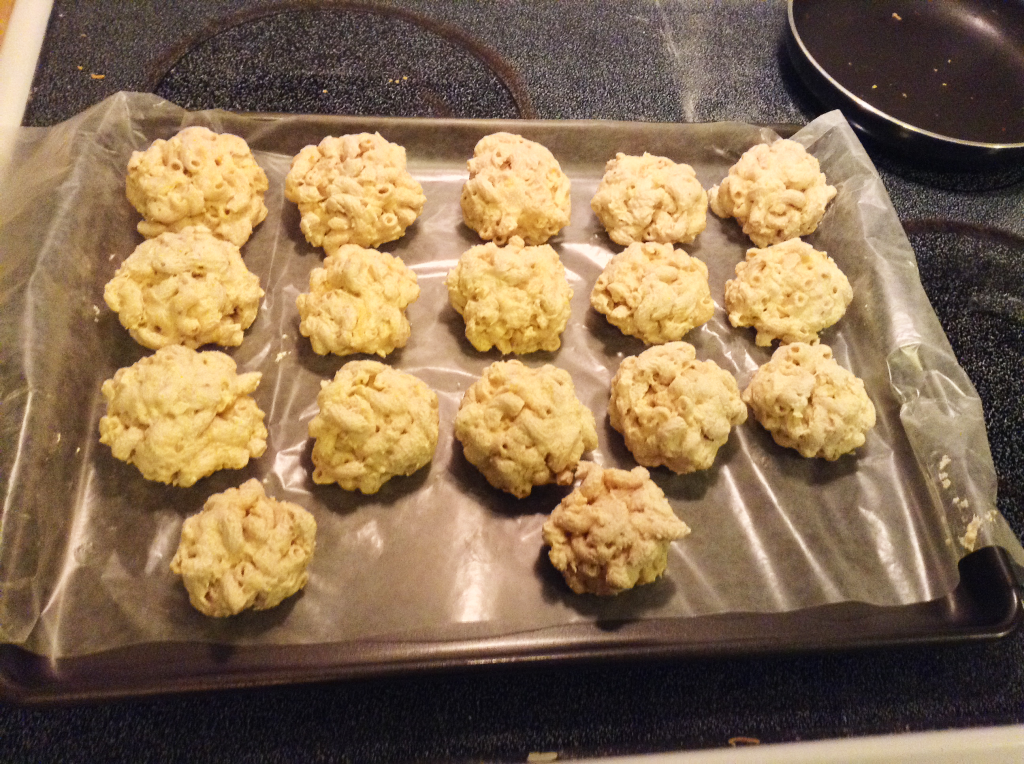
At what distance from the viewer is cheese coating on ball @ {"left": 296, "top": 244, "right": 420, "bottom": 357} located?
1.76m

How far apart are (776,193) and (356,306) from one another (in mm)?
1279

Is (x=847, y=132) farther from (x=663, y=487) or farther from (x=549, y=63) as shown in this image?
(x=663, y=487)

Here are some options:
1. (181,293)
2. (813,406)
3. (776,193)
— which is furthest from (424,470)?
(776,193)

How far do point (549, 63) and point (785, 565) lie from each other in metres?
1.99

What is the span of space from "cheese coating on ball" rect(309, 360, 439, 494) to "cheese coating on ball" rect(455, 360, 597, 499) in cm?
11

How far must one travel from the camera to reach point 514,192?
1947mm

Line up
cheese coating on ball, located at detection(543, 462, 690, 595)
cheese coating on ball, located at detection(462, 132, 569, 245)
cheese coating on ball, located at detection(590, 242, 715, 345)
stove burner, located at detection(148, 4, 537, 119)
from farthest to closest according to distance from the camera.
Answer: stove burner, located at detection(148, 4, 537, 119) → cheese coating on ball, located at detection(462, 132, 569, 245) → cheese coating on ball, located at detection(590, 242, 715, 345) → cheese coating on ball, located at detection(543, 462, 690, 595)

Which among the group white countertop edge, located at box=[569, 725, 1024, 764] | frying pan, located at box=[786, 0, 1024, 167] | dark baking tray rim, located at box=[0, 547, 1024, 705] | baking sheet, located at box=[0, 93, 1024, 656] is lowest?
white countertop edge, located at box=[569, 725, 1024, 764]

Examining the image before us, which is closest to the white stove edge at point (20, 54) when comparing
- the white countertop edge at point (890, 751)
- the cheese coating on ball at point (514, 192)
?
the cheese coating on ball at point (514, 192)

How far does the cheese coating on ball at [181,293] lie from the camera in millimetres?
1729

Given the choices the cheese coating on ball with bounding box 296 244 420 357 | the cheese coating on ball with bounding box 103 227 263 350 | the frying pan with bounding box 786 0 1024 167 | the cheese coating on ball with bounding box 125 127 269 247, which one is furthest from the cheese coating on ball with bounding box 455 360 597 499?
the frying pan with bounding box 786 0 1024 167

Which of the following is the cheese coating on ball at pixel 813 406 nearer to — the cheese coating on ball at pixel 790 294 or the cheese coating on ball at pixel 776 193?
the cheese coating on ball at pixel 790 294

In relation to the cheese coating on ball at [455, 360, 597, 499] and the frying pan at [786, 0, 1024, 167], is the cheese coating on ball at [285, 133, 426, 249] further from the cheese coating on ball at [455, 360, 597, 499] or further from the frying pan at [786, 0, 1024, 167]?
the frying pan at [786, 0, 1024, 167]

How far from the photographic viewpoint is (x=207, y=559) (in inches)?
55.6
